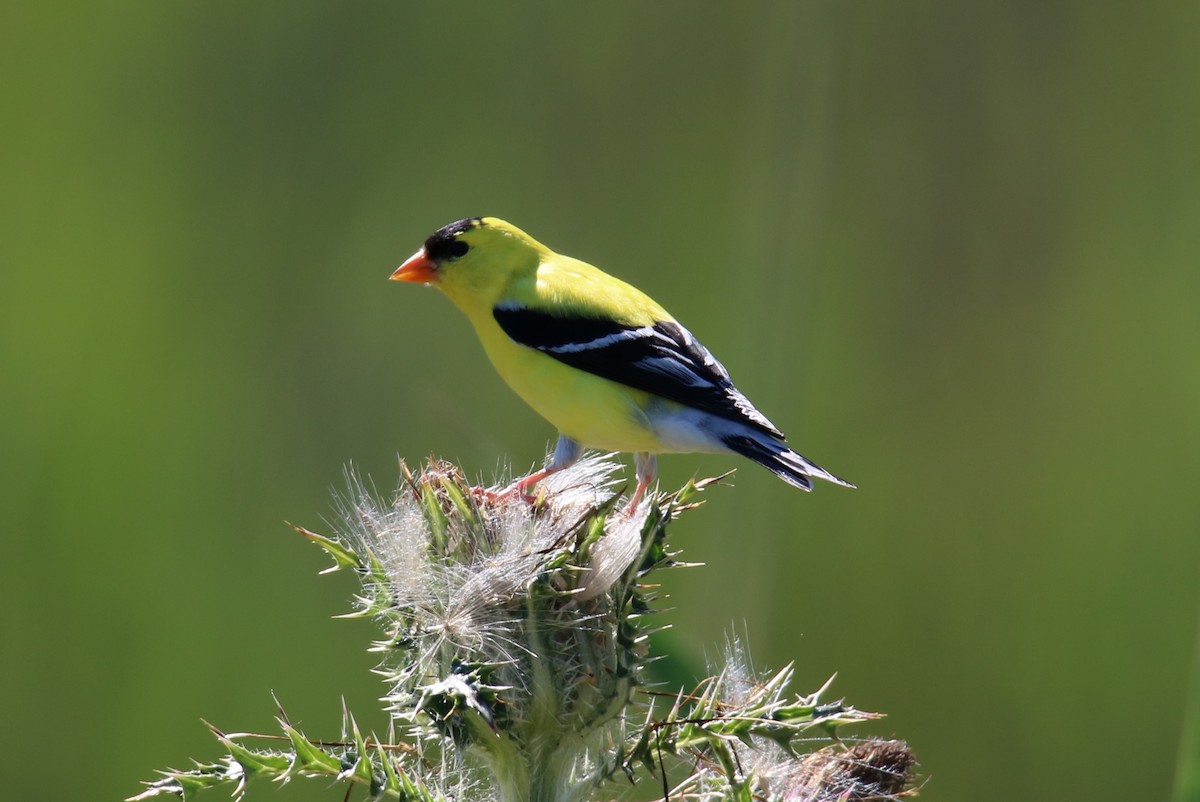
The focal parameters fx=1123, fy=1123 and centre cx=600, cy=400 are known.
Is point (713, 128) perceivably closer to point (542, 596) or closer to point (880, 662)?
point (880, 662)

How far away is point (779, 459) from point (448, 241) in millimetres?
1040

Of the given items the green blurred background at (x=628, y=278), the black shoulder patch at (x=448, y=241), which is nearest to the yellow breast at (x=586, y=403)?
the black shoulder patch at (x=448, y=241)

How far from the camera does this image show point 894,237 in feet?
13.7

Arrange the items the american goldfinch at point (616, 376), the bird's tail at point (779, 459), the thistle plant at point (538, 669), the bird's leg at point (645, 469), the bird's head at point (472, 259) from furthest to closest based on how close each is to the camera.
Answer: the bird's head at point (472, 259), the bird's leg at point (645, 469), the american goldfinch at point (616, 376), the bird's tail at point (779, 459), the thistle plant at point (538, 669)

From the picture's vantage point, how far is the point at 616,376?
97.0 inches

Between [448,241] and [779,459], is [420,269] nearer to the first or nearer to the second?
[448,241]

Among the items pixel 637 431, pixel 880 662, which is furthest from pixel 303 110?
pixel 880 662

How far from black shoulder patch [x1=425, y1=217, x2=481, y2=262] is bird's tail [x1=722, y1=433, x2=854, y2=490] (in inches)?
35.2

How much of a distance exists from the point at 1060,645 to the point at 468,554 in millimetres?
2829

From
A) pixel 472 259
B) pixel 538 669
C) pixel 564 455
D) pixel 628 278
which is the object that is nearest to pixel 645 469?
pixel 564 455

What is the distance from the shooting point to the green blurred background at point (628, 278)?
3803mm

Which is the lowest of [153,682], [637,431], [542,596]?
[153,682]

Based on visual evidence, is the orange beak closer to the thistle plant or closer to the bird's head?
the bird's head

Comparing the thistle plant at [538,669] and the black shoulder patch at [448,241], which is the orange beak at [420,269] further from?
the thistle plant at [538,669]
